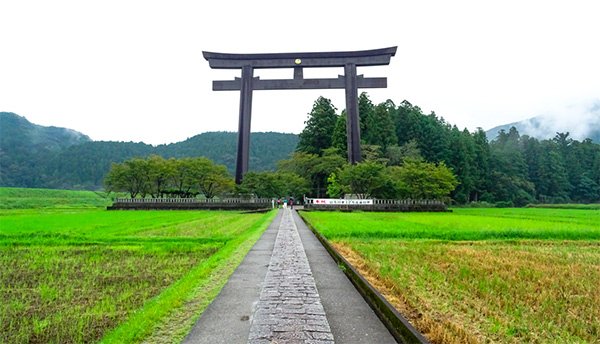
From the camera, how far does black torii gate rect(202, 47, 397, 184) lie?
35125mm

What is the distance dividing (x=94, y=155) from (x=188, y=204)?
226 feet

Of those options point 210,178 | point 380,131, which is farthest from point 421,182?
point 210,178

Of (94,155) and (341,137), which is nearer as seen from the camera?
(341,137)

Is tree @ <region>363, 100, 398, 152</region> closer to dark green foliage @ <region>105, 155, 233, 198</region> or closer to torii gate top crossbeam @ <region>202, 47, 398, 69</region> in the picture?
torii gate top crossbeam @ <region>202, 47, 398, 69</region>

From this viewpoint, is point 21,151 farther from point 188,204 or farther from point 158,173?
point 188,204

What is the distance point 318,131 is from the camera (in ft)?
196

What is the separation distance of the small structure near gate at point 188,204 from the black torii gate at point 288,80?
216 centimetres

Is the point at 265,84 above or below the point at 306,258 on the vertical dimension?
above

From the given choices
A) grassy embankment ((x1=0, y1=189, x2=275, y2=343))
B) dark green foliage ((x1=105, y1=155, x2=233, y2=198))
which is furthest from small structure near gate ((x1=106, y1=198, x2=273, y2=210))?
grassy embankment ((x1=0, y1=189, x2=275, y2=343))

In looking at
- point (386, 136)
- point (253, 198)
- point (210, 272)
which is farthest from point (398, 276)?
point (386, 136)

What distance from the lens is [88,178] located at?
3460 inches

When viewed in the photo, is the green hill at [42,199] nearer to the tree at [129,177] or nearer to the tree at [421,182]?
the tree at [129,177]

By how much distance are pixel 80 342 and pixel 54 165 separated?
9987 centimetres

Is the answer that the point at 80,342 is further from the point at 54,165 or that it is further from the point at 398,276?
the point at 54,165
